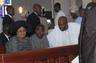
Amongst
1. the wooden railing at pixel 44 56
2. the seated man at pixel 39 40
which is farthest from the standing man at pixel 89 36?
the seated man at pixel 39 40

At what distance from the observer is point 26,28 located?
18.5ft

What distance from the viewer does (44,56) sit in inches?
155

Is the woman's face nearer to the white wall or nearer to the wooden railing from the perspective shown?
the wooden railing

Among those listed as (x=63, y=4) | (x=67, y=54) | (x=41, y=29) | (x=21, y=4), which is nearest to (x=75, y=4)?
(x=63, y=4)

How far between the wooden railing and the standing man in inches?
34.3

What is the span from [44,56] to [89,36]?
3.89 feet

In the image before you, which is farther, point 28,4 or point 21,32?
point 28,4

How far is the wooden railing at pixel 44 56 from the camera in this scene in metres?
3.54

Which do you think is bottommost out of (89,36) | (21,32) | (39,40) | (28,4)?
(39,40)

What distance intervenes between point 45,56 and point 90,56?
1159mm

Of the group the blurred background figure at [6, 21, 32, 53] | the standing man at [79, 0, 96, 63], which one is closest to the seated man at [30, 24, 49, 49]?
the blurred background figure at [6, 21, 32, 53]

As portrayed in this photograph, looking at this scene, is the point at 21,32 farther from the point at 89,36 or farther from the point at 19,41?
Result: the point at 89,36

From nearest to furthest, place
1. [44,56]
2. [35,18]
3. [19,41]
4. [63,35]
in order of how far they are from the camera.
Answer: [44,56], [19,41], [63,35], [35,18]

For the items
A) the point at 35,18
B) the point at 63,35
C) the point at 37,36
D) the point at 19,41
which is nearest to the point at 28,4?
the point at 35,18
